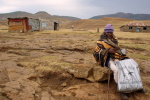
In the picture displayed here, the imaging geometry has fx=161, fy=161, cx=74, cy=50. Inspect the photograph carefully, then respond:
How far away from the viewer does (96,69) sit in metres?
3.81

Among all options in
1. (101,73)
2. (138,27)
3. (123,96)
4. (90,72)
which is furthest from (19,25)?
(138,27)

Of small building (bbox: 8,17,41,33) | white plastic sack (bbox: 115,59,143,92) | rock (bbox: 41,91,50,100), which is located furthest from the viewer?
small building (bbox: 8,17,41,33)

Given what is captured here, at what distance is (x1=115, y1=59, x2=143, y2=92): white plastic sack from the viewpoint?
2969 millimetres

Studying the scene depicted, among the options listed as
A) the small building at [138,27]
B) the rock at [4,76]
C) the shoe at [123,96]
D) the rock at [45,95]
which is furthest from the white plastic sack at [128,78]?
the small building at [138,27]

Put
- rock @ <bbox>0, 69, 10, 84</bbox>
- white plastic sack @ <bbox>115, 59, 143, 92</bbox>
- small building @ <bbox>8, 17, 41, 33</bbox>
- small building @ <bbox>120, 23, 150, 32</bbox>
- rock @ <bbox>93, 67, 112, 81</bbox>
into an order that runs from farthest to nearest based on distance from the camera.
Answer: small building @ <bbox>120, 23, 150, 32</bbox> → small building @ <bbox>8, 17, 41, 33</bbox> → rock @ <bbox>93, 67, 112, 81</bbox> → rock @ <bbox>0, 69, 10, 84</bbox> → white plastic sack @ <bbox>115, 59, 143, 92</bbox>

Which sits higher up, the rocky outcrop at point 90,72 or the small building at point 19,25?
the small building at point 19,25

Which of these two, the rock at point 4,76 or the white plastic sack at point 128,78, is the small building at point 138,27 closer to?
the white plastic sack at point 128,78

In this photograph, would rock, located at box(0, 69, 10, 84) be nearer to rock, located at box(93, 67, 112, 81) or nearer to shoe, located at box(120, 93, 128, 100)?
rock, located at box(93, 67, 112, 81)

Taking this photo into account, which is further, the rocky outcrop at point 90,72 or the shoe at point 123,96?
the rocky outcrop at point 90,72

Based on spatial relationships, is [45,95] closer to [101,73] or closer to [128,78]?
[101,73]

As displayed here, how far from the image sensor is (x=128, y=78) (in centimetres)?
299

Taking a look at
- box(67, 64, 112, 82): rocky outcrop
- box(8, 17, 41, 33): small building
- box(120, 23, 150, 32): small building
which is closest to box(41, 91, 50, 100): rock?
box(67, 64, 112, 82): rocky outcrop

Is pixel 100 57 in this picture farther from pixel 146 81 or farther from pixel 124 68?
pixel 146 81

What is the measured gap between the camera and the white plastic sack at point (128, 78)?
297 centimetres
